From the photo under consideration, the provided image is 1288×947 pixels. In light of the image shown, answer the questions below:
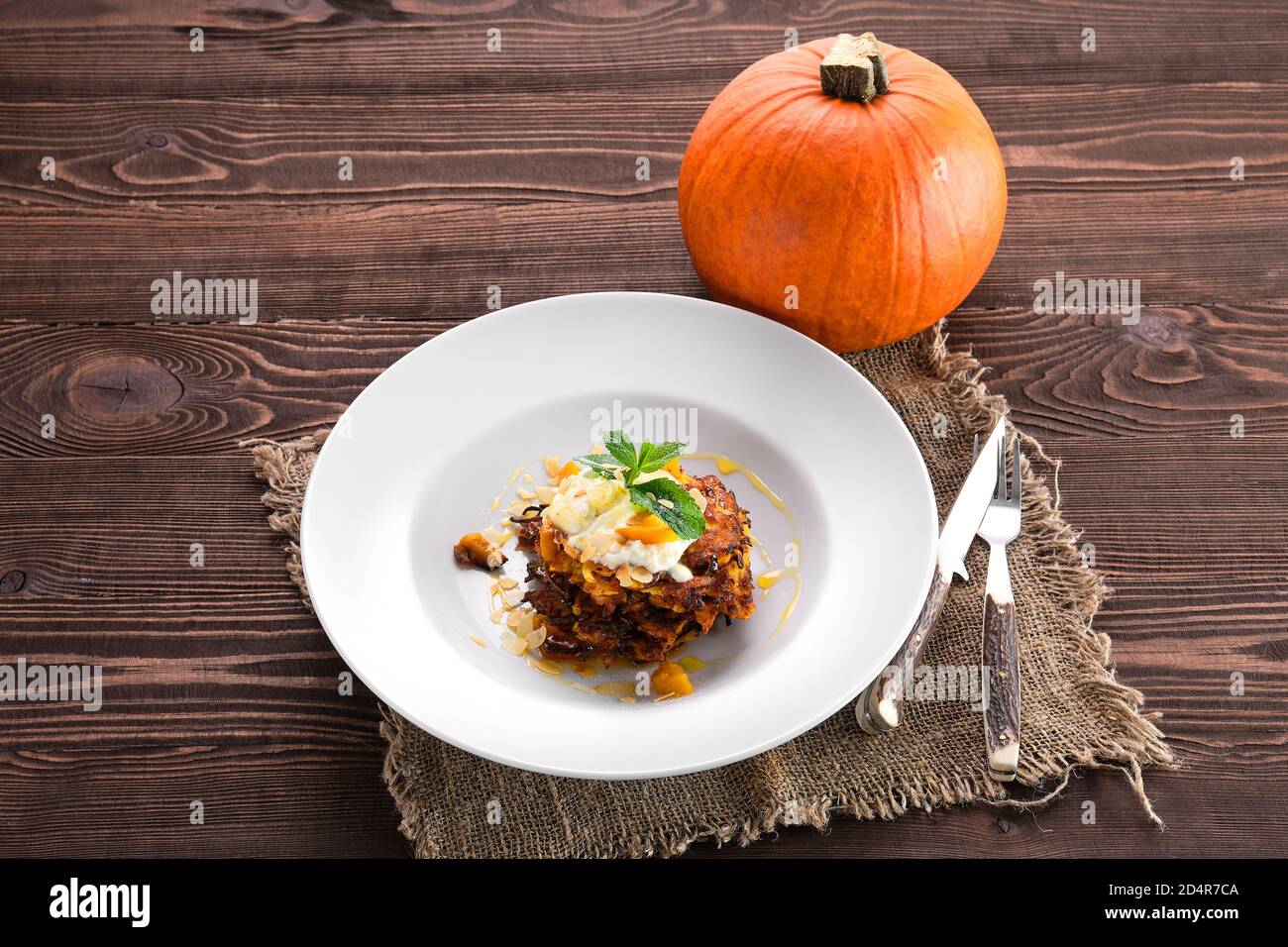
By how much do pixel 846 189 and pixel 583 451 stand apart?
0.83 metres

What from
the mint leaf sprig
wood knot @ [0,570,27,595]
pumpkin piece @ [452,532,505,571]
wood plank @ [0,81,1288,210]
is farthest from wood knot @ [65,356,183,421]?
the mint leaf sprig

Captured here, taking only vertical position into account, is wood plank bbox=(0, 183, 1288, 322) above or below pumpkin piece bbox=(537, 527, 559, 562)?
above

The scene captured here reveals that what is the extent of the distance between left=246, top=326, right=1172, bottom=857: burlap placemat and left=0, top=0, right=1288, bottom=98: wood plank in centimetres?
173

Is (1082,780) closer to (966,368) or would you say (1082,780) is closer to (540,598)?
(966,368)

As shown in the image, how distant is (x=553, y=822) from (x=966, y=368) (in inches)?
57.7

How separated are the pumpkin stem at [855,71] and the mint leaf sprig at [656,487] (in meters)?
0.89

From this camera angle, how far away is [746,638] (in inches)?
90.9

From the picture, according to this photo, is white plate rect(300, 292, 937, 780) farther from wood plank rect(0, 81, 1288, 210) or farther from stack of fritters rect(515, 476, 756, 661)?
wood plank rect(0, 81, 1288, 210)

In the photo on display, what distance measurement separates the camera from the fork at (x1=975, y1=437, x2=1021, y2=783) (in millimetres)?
2221

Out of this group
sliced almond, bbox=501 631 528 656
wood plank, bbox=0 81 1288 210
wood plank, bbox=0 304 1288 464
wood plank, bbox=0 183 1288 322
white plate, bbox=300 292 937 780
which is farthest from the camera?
wood plank, bbox=0 81 1288 210

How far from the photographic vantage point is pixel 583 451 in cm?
257

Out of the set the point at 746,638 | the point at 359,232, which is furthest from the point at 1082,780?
the point at 359,232

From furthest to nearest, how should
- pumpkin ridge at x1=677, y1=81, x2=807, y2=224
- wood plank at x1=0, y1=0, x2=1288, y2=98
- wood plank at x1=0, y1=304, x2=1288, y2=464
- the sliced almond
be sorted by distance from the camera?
wood plank at x1=0, y1=0, x2=1288, y2=98
wood plank at x1=0, y1=304, x2=1288, y2=464
pumpkin ridge at x1=677, y1=81, x2=807, y2=224
the sliced almond

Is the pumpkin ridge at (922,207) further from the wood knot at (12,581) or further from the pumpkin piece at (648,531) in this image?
the wood knot at (12,581)
